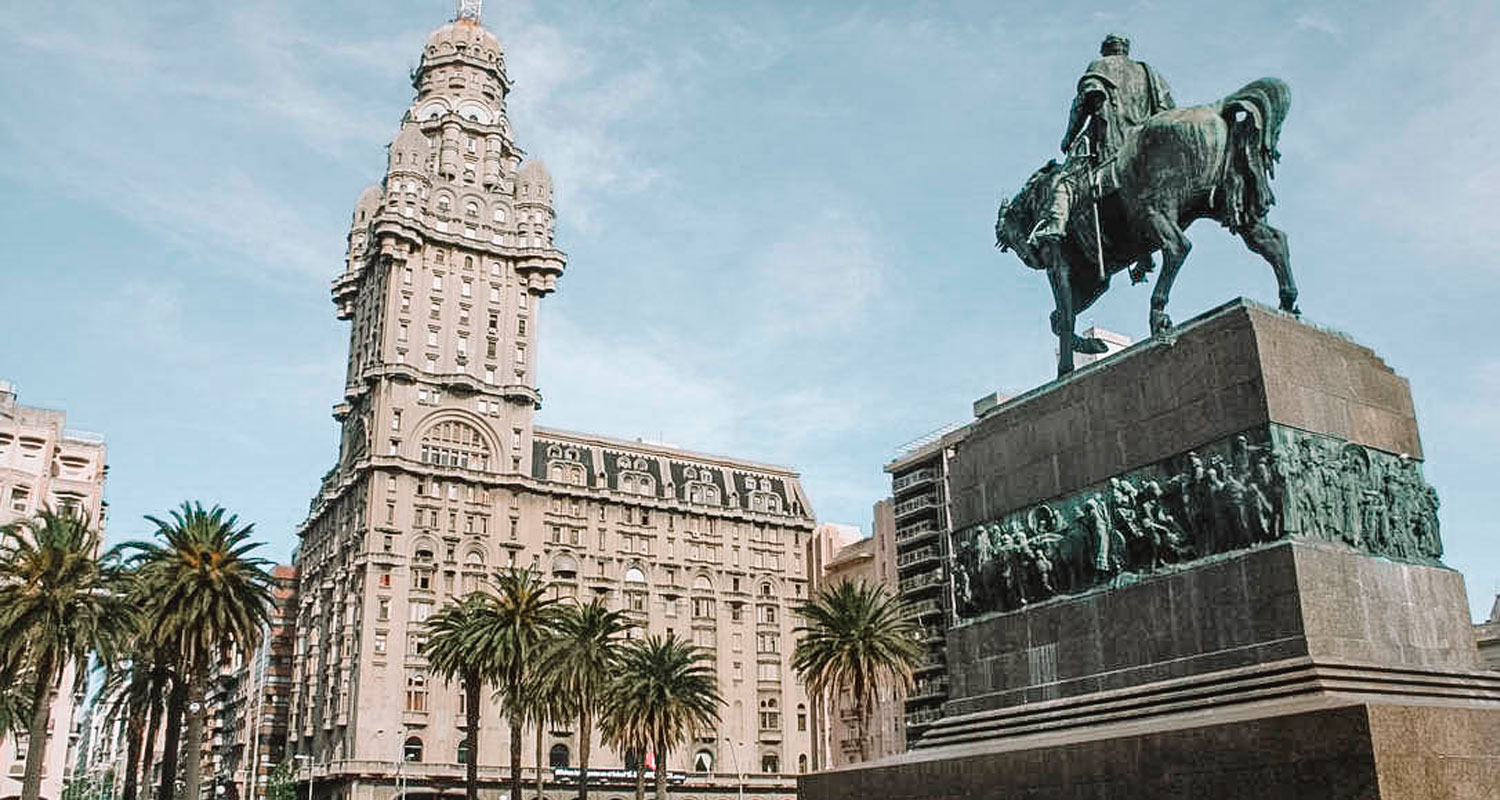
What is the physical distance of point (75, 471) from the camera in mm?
95625

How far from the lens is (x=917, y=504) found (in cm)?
9506

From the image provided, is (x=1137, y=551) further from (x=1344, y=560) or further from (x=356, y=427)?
(x=356, y=427)

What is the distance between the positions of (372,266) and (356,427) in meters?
13.9

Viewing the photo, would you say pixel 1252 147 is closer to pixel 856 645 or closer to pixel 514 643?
pixel 856 645

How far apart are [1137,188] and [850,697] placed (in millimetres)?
83514

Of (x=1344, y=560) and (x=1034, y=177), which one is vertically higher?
(x=1034, y=177)

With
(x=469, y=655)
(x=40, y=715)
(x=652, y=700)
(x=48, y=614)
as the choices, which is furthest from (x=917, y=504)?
(x=40, y=715)

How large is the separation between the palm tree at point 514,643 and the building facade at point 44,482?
36.4m

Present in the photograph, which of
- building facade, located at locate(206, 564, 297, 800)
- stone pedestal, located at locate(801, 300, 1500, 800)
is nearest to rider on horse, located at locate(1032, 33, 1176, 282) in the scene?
stone pedestal, located at locate(801, 300, 1500, 800)

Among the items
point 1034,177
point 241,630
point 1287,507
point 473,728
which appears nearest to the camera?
point 1287,507

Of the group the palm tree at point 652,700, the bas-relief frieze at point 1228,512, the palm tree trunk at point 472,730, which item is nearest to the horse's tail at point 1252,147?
the bas-relief frieze at point 1228,512

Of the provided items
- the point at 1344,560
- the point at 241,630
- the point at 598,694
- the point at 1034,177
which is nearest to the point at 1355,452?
the point at 1344,560

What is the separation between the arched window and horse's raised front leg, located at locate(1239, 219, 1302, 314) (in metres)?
78.5

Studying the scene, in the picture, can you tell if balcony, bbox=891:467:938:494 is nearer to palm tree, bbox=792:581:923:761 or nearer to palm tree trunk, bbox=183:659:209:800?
palm tree, bbox=792:581:923:761
